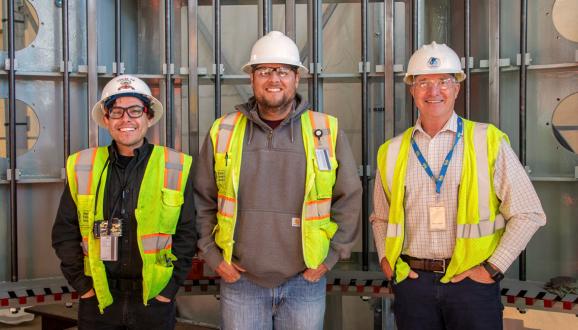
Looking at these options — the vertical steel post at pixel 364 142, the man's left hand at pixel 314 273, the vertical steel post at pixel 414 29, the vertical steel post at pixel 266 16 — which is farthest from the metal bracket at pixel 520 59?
the man's left hand at pixel 314 273

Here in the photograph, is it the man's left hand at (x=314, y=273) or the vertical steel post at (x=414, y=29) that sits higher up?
the vertical steel post at (x=414, y=29)

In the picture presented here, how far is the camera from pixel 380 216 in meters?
2.99

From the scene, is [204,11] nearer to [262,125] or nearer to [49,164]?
[49,164]

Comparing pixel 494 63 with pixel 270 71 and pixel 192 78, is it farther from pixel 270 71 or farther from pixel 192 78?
pixel 192 78

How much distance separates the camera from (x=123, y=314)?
2.56 m

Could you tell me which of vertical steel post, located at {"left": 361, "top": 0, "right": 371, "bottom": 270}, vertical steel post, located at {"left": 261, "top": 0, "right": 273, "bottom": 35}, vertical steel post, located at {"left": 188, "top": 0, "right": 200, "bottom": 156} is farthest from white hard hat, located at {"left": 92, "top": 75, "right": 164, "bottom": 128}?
vertical steel post, located at {"left": 361, "top": 0, "right": 371, "bottom": 270}

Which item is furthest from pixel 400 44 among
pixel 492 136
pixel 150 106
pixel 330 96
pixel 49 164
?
pixel 49 164

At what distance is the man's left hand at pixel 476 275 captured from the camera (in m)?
2.62

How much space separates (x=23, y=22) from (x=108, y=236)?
2.41 meters

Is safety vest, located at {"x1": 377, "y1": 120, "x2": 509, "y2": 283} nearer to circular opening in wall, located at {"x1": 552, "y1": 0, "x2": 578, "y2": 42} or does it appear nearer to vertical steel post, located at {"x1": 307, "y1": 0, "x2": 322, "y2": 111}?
vertical steel post, located at {"x1": 307, "y1": 0, "x2": 322, "y2": 111}

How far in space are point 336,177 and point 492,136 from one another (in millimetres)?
782

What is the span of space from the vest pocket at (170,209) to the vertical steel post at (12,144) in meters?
1.89

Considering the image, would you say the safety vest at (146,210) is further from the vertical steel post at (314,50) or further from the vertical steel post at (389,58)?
the vertical steel post at (389,58)

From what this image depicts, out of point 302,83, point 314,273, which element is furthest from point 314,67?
point 314,273
